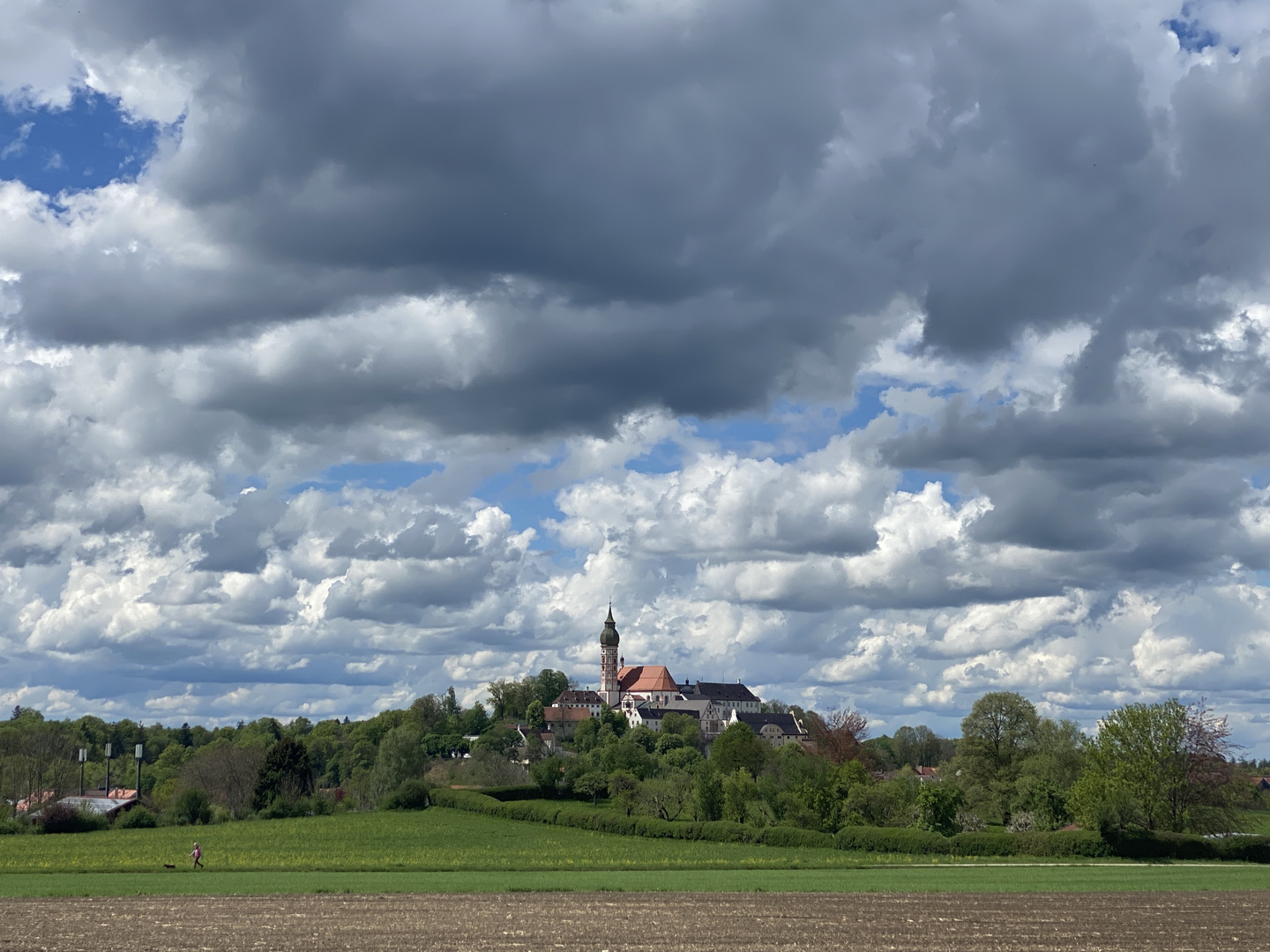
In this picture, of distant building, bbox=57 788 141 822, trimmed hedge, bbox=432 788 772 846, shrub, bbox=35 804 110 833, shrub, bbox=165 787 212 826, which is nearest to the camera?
trimmed hedge, bbox=432 788 772 846

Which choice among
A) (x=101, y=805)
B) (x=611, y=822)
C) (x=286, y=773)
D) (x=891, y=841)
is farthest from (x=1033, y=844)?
(x=101, y=805)

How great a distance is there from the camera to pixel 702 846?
268ft

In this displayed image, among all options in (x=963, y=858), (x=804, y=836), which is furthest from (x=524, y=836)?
(x=963, y=858)

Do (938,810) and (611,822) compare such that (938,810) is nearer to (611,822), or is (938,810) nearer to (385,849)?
(611,822)

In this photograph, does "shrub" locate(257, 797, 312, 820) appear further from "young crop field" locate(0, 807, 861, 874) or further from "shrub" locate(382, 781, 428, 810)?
"shrub" locate(382, 781, 428, 810)

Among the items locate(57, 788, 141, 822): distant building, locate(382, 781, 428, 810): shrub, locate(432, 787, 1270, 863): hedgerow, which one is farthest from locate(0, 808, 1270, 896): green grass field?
locate(382, 781, 428, 810): shrub

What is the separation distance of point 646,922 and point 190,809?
8782 centimetres

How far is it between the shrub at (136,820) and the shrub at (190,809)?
2.37m

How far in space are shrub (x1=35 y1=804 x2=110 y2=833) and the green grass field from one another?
305 centimetres

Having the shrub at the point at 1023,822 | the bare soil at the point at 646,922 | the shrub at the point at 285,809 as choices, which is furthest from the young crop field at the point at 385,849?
the bare soil at the point at 646,922

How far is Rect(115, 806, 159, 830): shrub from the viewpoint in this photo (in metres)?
103

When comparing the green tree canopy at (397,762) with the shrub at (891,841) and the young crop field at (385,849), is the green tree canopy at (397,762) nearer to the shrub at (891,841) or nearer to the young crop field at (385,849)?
the young crop field at (385,849)

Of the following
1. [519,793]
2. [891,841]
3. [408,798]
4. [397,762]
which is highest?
[397,762]

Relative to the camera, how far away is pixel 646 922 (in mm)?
34094
